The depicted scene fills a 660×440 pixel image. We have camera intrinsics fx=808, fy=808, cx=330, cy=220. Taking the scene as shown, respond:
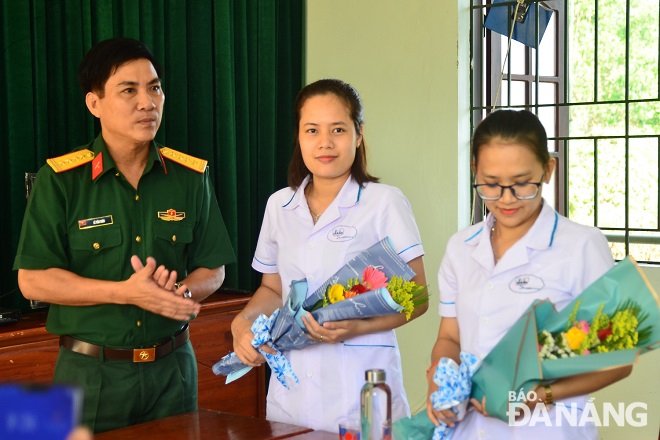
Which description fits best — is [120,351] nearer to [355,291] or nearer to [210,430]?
[210,430]

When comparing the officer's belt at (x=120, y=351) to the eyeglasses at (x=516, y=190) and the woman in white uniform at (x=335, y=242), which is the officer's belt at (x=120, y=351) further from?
the eyeglasses at (x=516, y=190)

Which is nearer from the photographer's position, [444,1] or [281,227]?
[281,227]

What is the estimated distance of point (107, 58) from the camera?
94.3 inches

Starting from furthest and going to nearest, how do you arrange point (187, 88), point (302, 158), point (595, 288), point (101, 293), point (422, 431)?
point (187, 88), point (302, 158), point (101, 293), point (422, 431), point (595, 288)

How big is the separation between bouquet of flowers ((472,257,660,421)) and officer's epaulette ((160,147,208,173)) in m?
1.37

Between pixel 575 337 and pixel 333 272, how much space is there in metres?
0.89

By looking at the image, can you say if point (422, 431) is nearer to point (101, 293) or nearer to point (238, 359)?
point (238, 359)

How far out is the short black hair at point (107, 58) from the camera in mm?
2389

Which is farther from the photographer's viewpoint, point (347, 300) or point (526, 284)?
point (347, 300)

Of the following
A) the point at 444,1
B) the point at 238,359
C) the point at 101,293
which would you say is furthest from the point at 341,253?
the point at 444,1

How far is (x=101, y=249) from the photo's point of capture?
7.79 feet

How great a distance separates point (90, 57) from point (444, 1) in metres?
2.43

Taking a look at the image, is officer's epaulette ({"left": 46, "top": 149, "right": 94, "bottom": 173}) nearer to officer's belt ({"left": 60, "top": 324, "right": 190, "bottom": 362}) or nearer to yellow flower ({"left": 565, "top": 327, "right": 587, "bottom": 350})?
officer's belt ({"left": 60, "top": 324, "right": 190, "bottom": 362})

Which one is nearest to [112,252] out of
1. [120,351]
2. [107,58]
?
[120,351]
